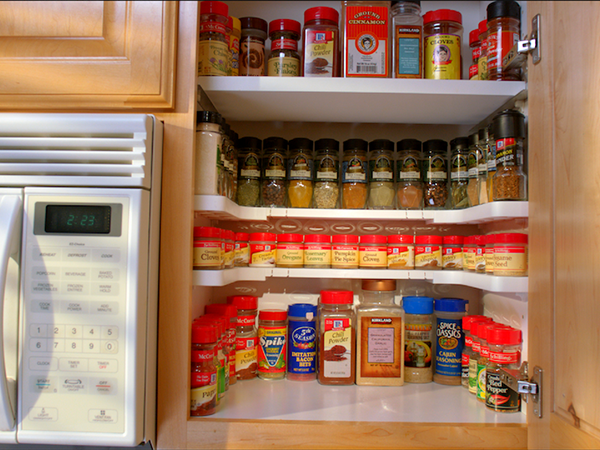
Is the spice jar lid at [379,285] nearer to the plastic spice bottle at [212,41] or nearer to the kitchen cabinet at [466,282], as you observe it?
the kitchen cabinet at [466,282]

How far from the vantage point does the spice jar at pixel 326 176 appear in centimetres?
125

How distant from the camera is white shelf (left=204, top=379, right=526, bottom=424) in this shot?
0.93 meters

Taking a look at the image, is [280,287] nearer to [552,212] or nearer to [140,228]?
[140,228]

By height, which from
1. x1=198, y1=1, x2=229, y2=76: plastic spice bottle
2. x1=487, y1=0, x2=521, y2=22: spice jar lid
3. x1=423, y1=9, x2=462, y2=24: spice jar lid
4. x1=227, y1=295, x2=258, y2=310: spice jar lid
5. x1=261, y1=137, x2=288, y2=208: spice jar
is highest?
x1=423, y1=9, x2=462, y2=24: spice jar lid

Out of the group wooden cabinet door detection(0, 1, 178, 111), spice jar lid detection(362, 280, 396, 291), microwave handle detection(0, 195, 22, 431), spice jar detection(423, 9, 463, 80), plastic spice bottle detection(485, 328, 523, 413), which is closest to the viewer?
microwave handle detection(0, 195, 22, 431)

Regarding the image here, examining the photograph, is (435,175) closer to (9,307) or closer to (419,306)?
(419,306)

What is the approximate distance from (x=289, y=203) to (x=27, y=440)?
2.69ft

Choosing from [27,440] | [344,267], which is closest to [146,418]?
[27,440]

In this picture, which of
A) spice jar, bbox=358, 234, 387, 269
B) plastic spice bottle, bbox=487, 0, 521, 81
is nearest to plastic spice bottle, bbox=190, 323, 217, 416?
spice jar, bbox=358, 234, 387, 269

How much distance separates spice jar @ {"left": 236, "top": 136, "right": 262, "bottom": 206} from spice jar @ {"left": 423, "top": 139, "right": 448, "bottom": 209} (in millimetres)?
496

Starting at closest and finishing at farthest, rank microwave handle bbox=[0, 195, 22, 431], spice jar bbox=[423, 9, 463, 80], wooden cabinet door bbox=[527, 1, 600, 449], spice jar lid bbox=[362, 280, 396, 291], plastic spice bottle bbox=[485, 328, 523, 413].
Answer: wooden cabinet door bbox=[527, 1, 600, 449], microwave handle bbox=[0, 195, 22, 431], plastic spice bottle bbox=[485, 328, 523, 413], spice jar bbox=[423, 9, 463, 80], spice jar lid bbox=[362, 280, 396, 291]

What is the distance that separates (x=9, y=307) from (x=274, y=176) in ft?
2.33

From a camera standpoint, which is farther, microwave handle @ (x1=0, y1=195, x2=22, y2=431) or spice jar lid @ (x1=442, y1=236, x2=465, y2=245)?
spice jar lid @ (x1=442, y1=236, x2=465, y2=245)

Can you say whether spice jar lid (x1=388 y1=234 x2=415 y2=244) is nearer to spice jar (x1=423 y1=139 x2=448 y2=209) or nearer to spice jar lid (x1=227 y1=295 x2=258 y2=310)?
spice jar (x1=423 y1=139 x2=448 y2=209)
